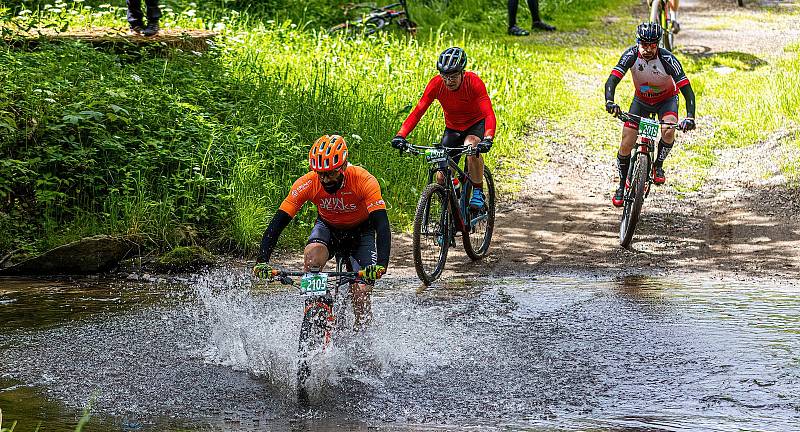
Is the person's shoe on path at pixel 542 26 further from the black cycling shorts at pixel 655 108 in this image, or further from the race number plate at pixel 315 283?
the race number plate at pixel 315 283

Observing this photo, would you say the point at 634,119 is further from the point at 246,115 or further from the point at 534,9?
the point at 534,9

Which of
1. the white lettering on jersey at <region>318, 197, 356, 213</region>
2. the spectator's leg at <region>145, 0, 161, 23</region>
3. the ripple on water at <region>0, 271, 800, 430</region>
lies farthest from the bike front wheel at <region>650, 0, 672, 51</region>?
the white lettering on jersey at <region>318, 197, 356, 213</region>

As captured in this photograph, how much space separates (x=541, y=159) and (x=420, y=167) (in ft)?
7.87

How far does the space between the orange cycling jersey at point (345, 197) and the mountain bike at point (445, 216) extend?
1.82m

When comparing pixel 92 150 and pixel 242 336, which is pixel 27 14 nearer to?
pixel 92 150

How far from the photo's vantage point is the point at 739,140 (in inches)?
593

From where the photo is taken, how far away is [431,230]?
950 centimetres

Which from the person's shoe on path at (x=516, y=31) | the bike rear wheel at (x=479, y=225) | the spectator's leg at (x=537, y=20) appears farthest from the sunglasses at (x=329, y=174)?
the spectator's leg at (x=537, y=20)

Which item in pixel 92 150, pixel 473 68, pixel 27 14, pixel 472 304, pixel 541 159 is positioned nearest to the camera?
pixel 472 304

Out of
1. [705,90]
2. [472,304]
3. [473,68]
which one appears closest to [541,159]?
[473,68]

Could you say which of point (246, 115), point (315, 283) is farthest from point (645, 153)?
point (246, 115)

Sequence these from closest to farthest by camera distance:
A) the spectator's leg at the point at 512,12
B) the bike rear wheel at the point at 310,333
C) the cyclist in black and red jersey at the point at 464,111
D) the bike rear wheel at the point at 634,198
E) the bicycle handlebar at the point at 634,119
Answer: the bike rear wheel at the point at 310,333 → the cyclist in black and red jersey at the point at 464,111 → the bike rear wheel at the point at 634,198 → the bicycle handlebar at the point at 634,119 → the spectator's leg at the point at 512,12

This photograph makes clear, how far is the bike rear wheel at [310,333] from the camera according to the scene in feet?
21.3

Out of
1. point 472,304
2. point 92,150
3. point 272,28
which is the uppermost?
point 272,28
